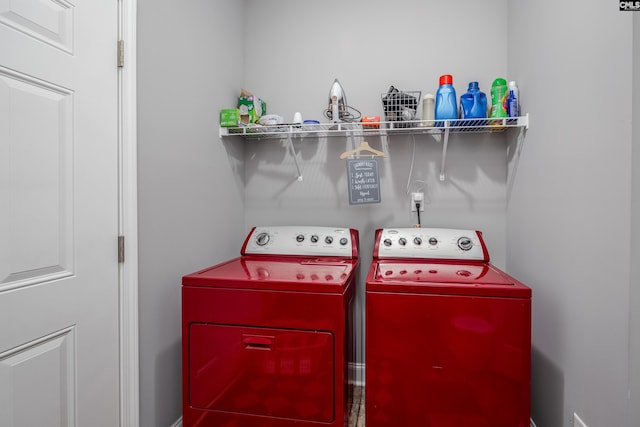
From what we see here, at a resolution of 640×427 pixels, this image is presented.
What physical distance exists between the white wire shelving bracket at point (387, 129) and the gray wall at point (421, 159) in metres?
0.06

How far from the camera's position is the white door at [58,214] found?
960mm

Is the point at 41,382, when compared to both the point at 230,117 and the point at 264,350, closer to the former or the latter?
the point at 264,350

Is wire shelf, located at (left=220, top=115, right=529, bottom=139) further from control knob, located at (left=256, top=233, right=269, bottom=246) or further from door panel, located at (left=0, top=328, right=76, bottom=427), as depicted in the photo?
door panel, located at (left=0, top=328, right=76, bottom=427)

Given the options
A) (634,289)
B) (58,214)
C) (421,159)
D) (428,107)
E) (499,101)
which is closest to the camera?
(634,289)

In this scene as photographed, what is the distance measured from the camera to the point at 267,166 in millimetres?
2336

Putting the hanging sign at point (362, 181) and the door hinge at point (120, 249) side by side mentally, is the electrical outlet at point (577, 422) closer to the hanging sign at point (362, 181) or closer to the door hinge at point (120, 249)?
the hanging sign at point (362, 181)

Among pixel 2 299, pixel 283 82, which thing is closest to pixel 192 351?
pixel 2 299

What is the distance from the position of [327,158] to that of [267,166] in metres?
0.43

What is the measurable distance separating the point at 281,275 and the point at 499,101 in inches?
58.2

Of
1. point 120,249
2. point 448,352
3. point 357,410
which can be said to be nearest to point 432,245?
point 448,352

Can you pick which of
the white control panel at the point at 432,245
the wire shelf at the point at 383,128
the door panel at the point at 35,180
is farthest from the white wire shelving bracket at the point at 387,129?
the door panel at the point at 35,180

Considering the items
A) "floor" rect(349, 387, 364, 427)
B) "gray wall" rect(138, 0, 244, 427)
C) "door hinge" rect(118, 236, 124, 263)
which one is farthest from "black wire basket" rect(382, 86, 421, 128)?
"floor" rect(349, 387, 364, 427)

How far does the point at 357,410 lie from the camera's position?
6.15ft

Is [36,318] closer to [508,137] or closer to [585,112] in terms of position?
[585,112]
